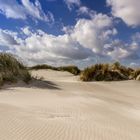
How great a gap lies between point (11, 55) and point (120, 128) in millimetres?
7455

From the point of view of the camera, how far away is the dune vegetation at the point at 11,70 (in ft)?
38.7

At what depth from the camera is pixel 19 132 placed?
590cm

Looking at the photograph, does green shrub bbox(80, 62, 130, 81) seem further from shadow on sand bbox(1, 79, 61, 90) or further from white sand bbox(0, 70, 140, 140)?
shadow on sand bbox(1, 79, 61, 90)

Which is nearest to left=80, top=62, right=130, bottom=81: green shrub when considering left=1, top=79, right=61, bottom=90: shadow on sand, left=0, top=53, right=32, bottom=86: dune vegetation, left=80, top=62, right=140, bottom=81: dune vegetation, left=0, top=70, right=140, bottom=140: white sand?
left=80, top=62, right=140, bottom=81: dune vegetation

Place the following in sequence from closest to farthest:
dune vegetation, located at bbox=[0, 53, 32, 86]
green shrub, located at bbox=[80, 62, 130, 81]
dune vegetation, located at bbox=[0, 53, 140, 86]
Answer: dune vegetation, located at bbox=[0, 53, 32, 86] → dune vegetation, located at bbox=[0, 53, 140, 86] → green shrub, located at bbox=[80, 62, 130, 81]

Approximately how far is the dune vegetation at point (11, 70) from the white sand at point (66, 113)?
20.0 inches

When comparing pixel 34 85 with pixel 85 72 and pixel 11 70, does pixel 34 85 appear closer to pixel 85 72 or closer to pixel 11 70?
pixel 11 70

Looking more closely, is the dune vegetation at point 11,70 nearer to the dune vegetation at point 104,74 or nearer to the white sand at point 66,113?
the white sand at point 66,113

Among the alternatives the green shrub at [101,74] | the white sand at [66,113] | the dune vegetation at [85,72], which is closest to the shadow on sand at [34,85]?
the white sand at [66,113]

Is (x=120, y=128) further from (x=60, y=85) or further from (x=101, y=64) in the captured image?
(x=101, y=64)

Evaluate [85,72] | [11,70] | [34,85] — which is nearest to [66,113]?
[34,85]

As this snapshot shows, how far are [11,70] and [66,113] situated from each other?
5010 mm

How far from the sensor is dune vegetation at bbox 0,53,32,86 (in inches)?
464

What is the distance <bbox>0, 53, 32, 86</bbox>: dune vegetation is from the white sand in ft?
1.67
